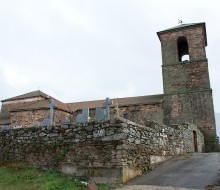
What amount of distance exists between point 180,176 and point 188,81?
1587 cm

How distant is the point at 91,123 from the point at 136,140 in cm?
142

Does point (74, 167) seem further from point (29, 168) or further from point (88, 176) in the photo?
point (29, 168)

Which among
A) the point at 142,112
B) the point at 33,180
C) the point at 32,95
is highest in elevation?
the point at 32,95

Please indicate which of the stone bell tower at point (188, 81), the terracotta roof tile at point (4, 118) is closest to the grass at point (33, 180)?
the stone bell tower at point (188, 81)

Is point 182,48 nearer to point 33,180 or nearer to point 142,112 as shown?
point 142,112

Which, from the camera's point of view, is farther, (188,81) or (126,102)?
(126,102)

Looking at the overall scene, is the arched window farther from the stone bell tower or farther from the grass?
the grass

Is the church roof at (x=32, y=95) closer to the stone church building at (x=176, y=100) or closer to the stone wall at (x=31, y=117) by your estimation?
the stone church building at (x=176, y=100)

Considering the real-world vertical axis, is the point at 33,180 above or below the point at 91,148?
below

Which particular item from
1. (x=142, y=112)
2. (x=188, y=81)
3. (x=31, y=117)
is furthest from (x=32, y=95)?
(x=188, y=81)

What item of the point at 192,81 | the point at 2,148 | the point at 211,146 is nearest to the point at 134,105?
the point at 192,81

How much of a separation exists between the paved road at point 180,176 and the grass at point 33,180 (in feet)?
3.67

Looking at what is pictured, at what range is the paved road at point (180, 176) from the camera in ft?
23.4

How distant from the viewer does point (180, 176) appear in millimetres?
8000
